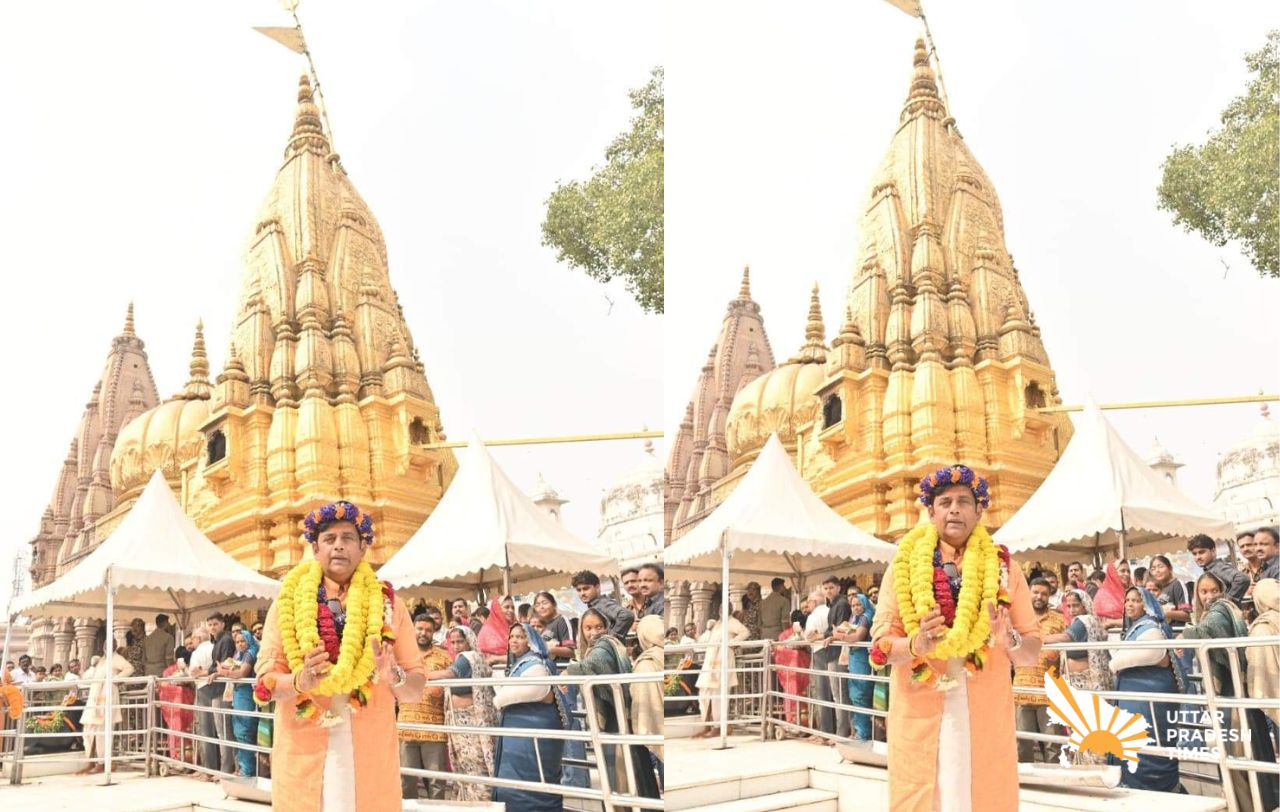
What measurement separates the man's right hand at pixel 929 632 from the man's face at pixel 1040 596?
5.49 feet

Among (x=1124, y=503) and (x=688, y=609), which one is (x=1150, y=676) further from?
(x=688, y=609)

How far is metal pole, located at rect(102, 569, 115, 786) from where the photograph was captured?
337 cm

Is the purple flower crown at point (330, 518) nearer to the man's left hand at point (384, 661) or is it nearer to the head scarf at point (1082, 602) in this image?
the man's left hand at point (384, 661)

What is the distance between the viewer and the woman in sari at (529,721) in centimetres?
363

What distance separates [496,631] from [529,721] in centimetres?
34

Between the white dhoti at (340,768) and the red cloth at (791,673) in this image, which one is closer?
the white dhoti at (340,768)

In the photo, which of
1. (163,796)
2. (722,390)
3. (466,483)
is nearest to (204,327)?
(466,483)

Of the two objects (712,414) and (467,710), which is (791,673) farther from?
(467,710)

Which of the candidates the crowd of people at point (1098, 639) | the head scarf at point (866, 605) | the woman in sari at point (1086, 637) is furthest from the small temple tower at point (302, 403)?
the woman in sari at point (1086, 637)

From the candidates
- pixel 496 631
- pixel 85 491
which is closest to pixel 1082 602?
pixel 496 631

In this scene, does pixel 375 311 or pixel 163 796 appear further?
pixel 375 311

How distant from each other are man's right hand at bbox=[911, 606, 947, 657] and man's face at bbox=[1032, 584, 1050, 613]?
1675 mm

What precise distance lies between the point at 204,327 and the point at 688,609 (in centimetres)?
200

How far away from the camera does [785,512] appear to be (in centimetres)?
350
